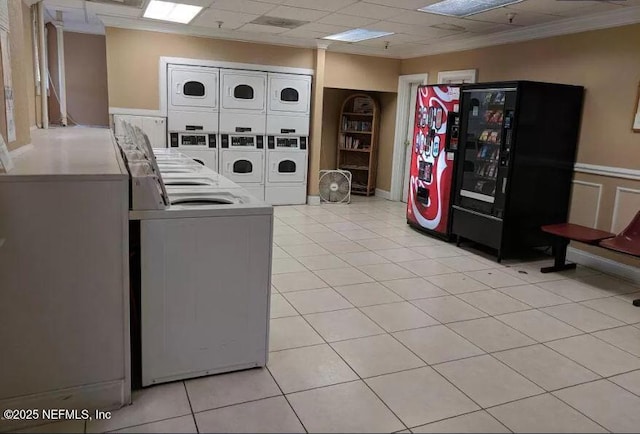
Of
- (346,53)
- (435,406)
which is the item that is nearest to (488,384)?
(435,406)

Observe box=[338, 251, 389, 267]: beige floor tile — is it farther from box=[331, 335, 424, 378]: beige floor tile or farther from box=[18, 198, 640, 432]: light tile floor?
box=[331, 335, 424, 378]: beige floor tile

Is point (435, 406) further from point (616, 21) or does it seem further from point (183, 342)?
point (616, 21)

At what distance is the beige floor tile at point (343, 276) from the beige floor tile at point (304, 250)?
0.55 metres

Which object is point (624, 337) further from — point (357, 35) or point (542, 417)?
point (357, 35)

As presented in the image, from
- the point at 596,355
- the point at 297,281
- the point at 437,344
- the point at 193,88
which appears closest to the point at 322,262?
the point at 297,281

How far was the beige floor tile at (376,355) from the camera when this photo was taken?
2.75 m

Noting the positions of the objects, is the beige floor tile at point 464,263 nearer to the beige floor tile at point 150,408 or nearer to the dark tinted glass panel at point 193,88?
the beige floor tile at point 150,408

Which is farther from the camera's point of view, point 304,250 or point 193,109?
point 193,109

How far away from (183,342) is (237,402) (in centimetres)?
41

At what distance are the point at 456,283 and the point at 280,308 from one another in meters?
1.70

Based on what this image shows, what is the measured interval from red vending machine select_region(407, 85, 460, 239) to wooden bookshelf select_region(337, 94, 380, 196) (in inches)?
90.1

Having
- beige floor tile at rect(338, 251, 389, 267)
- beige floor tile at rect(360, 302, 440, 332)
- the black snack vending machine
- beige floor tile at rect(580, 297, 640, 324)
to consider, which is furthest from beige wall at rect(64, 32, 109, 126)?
beige floor tile at rect(580, 297, 640, 324)

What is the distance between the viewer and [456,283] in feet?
14.2

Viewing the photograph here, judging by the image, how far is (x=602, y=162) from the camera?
484cm
